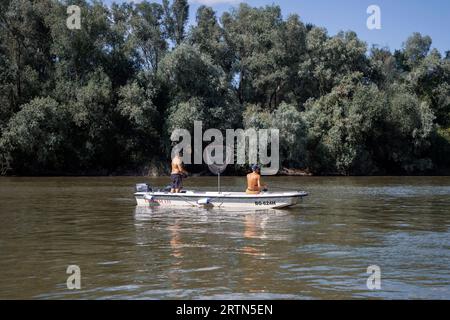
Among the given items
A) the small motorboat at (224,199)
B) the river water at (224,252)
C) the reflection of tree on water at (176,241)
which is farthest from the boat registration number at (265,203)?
the reflection of tree on water at (176,241)

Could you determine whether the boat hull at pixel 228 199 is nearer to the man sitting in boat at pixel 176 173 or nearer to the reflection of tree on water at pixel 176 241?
the man sitting in boat at pixel 176 173

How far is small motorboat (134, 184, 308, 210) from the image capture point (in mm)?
21859

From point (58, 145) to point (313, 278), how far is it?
40494mm

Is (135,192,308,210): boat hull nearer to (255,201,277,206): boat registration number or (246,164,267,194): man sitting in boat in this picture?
(255,201,277,206): boat registration number

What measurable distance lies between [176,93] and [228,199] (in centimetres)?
3250

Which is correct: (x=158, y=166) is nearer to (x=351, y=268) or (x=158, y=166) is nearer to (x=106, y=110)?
(x=106, y=110)

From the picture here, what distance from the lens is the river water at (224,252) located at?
33.2 feet

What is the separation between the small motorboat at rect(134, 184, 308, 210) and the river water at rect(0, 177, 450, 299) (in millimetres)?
456

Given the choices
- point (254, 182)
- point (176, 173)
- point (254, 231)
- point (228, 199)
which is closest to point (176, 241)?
point (254, 231)

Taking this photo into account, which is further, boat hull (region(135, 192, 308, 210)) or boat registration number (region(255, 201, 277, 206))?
boat registration number (region(255, 201, 277, 206))

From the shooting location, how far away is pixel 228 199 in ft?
72.7

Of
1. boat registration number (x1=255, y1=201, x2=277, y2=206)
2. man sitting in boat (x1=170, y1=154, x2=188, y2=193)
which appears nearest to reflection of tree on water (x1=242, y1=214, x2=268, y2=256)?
boat registration number (x1=255, y1=201, x2=277, y2=206)
